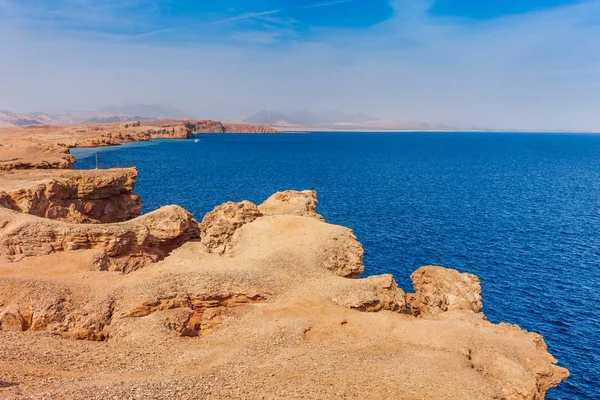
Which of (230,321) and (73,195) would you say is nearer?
(230,321)

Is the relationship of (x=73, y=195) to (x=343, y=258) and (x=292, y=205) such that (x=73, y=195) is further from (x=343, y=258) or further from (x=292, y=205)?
(x=343, y=258)

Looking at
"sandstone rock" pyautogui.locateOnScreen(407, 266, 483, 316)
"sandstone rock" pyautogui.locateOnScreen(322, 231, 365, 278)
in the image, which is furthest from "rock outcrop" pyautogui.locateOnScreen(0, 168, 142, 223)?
"sandstone rock" pyautogui.locateOnScreen(407, 266, 483, 316)

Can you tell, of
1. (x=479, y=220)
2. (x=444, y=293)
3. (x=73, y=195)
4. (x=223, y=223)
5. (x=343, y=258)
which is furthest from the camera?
(x=479, y=220)

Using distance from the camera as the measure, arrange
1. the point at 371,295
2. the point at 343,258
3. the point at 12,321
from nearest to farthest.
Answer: the point at 12,321
the point at 371,295
the point at 343,258

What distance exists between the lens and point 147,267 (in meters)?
36.3

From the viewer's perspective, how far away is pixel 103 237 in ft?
119

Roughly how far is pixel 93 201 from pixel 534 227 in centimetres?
6842

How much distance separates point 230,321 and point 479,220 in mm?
62900

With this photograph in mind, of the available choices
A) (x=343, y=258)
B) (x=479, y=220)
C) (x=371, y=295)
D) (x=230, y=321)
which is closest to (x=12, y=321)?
(x=230, y=321)

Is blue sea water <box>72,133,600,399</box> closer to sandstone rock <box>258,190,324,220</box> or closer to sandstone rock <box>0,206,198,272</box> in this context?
sandstone rock <box>258,190,324,220</box>

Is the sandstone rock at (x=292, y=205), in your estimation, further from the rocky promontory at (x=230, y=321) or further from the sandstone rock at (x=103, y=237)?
the sandstone rock at (x=103, y=237)

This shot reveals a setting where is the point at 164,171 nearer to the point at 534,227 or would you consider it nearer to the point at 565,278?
the point at 534,227

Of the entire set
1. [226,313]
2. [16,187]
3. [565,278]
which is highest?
[16,187]

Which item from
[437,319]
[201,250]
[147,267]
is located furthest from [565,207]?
[147,267]
